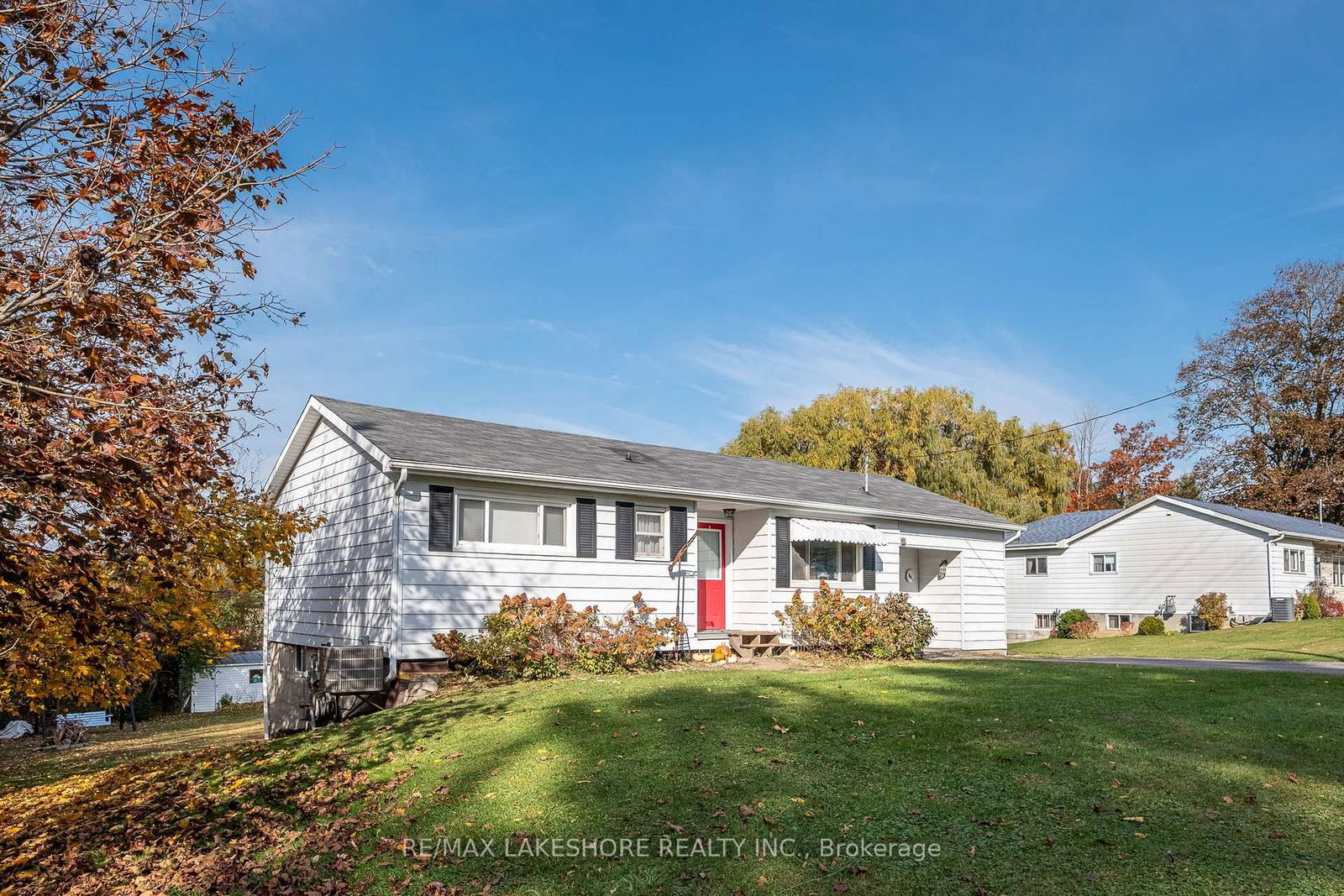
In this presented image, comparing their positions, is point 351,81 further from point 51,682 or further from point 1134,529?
point 1134,529

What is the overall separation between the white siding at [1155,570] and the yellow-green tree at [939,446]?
5688 mm

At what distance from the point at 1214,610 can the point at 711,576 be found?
67.1 feet

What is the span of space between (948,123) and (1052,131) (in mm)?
2286

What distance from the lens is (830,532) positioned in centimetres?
1795

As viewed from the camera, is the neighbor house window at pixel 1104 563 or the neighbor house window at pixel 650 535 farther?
the neighbor house window at pixel 1104 563

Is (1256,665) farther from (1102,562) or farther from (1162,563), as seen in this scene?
(1102,562)

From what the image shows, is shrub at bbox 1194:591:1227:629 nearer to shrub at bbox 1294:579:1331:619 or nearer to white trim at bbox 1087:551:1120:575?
shrub at bbox 1294:579:1331:619

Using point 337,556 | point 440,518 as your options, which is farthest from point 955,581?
point 337,556

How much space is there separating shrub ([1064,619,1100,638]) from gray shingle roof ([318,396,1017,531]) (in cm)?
1227

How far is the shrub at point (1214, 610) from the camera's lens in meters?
28.7

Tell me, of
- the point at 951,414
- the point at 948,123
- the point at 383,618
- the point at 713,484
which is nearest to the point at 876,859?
the point at 383,618

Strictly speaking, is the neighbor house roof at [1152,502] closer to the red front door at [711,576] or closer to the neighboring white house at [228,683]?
the red front door at [711,576]

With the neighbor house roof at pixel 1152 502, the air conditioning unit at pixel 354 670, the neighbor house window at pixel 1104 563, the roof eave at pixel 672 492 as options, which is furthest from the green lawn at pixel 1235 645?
the air conditioning unit at pixel 354 670

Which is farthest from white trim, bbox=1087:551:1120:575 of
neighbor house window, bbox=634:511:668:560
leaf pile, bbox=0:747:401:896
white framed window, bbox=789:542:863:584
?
leaf pile, bbox=0:747:401:896
